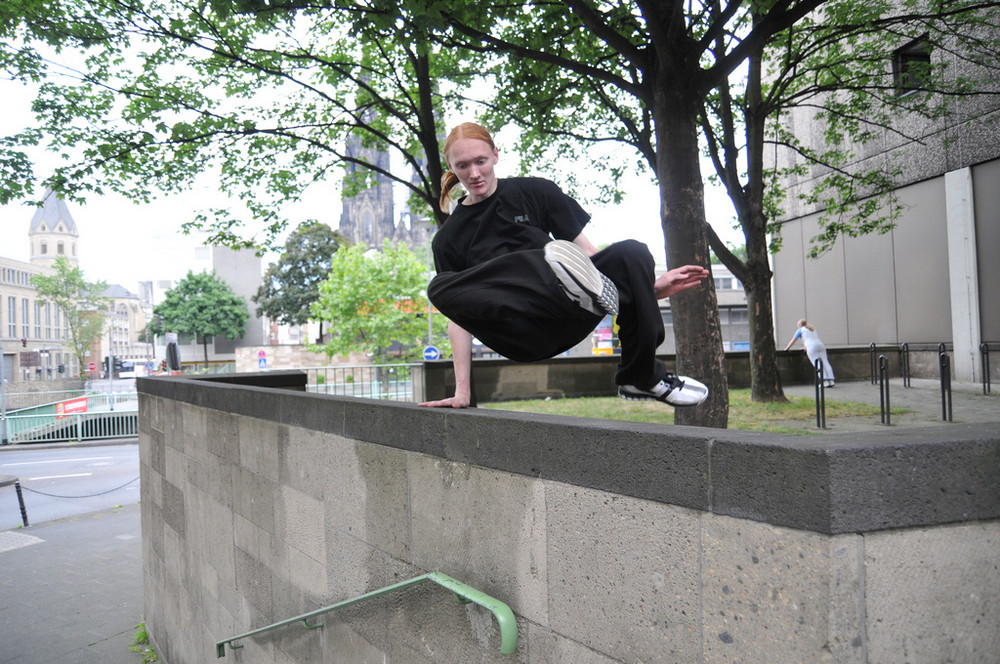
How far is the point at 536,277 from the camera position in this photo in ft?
8.06

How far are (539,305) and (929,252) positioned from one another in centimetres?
1957

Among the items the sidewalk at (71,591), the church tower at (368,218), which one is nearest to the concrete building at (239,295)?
the church tower at (368,218)

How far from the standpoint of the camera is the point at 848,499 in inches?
69.6

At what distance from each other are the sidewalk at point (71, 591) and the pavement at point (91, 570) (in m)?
0.01

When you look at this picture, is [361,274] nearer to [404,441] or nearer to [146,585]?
[146,585]

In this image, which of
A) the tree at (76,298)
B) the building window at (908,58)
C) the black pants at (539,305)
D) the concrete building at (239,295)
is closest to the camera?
the black pants at (539,305)

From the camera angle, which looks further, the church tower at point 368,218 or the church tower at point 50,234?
the church tower at point 368,218

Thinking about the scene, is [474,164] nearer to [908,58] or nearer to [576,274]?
[576,274]

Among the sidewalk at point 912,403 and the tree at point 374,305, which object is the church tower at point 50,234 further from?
the sidewalk at point 912,403

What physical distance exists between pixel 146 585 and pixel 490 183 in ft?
32.1

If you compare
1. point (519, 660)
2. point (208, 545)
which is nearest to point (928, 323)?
point (208, 545)

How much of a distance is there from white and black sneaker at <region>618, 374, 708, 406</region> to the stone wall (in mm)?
370

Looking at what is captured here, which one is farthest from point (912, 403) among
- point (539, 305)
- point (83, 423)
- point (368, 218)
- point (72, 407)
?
point (368, 218)

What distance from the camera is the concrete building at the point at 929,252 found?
16.8 meters
